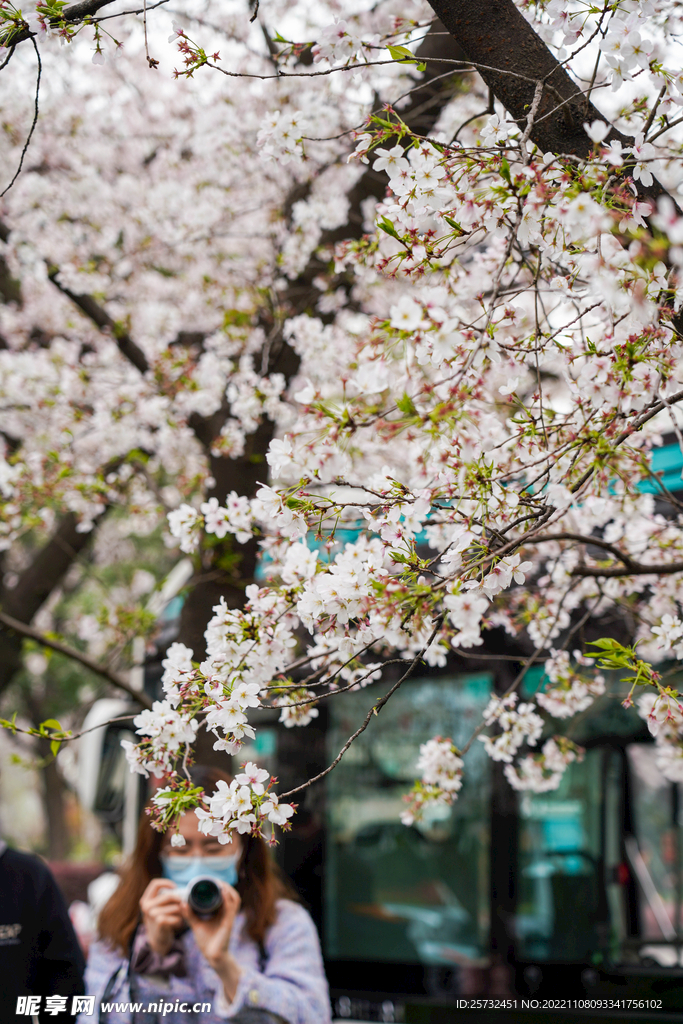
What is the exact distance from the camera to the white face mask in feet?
8.50

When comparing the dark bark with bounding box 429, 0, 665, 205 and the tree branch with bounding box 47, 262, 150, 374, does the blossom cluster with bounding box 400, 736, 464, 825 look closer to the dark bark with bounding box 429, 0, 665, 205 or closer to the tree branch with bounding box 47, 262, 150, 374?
the dark bark with bounding box 429, 0, 665, 205

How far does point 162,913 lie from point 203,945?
0.18m

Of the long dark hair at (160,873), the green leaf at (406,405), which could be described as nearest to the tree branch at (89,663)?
the long dark hair at (160,873)

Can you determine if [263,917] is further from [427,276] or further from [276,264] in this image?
[276,264]

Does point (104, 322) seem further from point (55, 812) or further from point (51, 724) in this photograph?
point (55, 812)

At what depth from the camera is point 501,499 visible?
65.7 inches

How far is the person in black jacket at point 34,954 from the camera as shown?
2482mm

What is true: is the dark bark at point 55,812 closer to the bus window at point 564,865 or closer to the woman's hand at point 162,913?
the bus window at point 564,865

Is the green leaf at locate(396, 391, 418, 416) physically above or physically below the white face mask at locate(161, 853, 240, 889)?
above

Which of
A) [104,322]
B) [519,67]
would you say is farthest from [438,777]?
[104,322]

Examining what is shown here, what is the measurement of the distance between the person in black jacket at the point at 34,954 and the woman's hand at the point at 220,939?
0.52 m

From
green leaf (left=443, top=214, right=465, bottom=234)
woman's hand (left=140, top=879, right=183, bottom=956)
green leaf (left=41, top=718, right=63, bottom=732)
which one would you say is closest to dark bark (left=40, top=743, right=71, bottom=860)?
woman's hand (left=140, top=879, right=183, bottom=956)

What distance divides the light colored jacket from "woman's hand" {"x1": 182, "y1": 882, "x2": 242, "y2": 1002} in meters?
0.04

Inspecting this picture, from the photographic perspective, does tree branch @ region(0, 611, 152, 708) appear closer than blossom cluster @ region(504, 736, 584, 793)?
No
